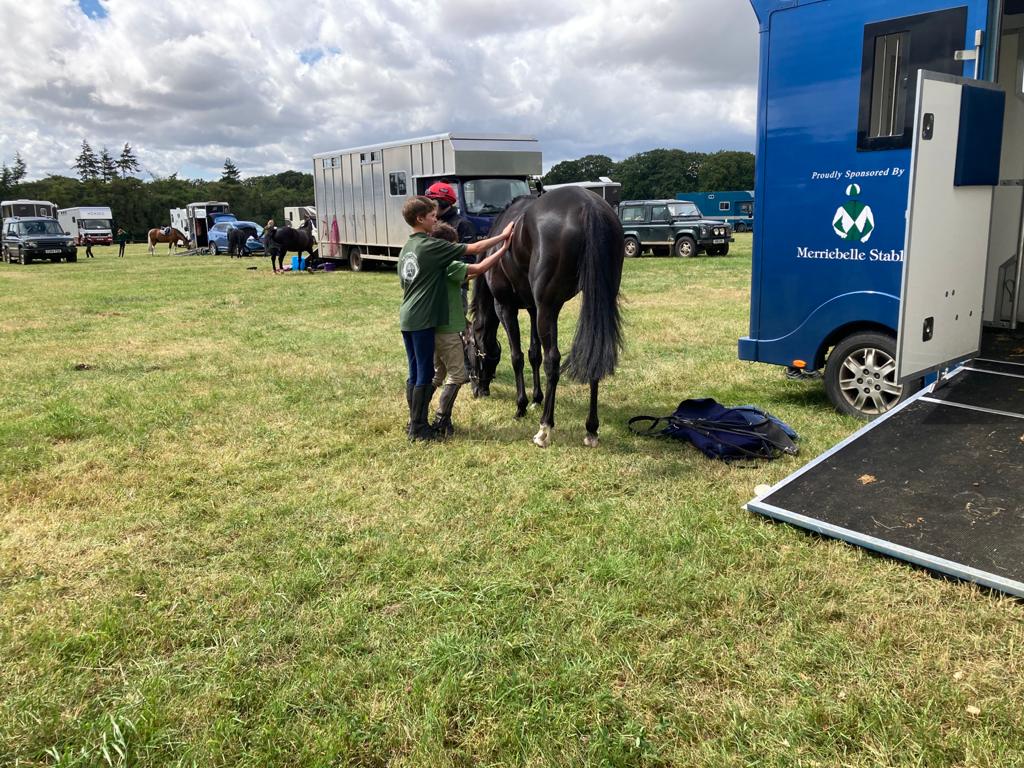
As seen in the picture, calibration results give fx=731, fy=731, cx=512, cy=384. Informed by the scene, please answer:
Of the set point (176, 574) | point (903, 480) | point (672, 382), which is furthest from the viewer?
point (672, 382)

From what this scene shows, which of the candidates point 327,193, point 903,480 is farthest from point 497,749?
point 327,193

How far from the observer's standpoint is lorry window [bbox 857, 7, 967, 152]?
16.6ft

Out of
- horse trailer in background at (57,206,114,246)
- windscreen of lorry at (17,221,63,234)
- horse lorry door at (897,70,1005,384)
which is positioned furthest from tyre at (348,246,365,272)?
horse trailer in background at (57,206,114,246)

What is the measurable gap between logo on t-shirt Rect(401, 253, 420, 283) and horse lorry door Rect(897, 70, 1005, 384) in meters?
3.30

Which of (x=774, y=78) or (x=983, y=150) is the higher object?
(x=774, y=78)

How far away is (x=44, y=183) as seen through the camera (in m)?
73.0

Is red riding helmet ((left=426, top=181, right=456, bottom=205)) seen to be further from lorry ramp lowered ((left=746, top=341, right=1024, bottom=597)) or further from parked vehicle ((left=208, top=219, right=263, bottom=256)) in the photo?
parked vehicle ((left=208, top=219, right=263, bottom=256))

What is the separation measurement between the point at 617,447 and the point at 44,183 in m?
85.0

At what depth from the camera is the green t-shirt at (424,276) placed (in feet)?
18.0

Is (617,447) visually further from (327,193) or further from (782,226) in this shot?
(327,193)

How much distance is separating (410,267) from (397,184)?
1509 cm

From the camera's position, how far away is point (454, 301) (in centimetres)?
568

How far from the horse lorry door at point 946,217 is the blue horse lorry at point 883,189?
0.5 inches

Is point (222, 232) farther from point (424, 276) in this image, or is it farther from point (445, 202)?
point (424, 276)
